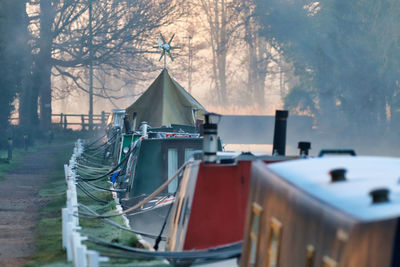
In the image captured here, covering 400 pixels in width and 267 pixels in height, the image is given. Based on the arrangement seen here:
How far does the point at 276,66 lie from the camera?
2489 inches

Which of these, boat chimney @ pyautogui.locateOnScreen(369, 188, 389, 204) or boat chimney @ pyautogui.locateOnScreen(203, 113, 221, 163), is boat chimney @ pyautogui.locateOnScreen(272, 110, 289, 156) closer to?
boat chimney @ pyautogui.locateOnScreen(203, 113, 221, 163)

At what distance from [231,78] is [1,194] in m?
52.9

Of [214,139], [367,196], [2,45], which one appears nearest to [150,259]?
[214,139]

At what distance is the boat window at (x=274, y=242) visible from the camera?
5520mm

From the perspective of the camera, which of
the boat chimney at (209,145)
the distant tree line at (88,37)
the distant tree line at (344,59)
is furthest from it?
the distant tree line at (344,59)

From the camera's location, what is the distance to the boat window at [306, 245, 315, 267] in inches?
191

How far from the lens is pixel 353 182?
491 centimetres

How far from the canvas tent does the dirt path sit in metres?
3.74

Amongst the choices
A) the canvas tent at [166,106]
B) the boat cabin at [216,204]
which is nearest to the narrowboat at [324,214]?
the boat cabin at [216,204]

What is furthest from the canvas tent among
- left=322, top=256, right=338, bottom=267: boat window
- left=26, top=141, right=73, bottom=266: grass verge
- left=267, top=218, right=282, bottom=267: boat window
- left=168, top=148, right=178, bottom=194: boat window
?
left=322, top=256, right=338, bottom=267: boat window

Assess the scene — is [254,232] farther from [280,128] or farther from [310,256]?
[280,128]

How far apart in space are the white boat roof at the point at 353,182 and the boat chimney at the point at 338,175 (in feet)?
0.12

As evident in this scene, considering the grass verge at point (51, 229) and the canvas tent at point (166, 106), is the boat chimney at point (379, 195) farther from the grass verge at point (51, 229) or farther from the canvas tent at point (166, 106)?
the canvas tent at point (166, 106)

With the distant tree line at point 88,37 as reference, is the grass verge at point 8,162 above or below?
below
